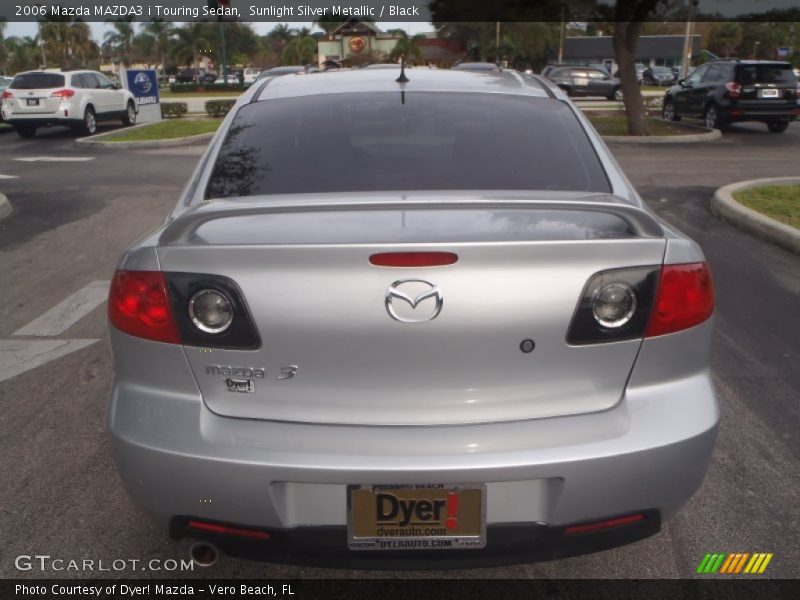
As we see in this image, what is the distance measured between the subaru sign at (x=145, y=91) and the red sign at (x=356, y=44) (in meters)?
42.5

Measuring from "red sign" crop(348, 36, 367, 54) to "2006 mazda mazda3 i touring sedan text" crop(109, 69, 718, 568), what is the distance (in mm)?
64371

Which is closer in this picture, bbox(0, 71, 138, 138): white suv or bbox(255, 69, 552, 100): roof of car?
bbox(255, 69, 552, 100): roof of car

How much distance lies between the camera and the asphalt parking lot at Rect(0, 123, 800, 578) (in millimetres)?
2760

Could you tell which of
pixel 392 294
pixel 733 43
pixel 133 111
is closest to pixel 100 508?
pixel 392 294

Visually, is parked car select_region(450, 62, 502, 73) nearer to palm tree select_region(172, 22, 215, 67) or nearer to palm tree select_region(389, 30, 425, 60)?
palm tree select_region(389, 30, 425, 60)

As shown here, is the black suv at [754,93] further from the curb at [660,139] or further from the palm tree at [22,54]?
the palm tree at [22,54]

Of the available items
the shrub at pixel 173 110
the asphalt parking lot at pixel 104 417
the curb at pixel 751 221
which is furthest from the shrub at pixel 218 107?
the curb at pixel 751 221

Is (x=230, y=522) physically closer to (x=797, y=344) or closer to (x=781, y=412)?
(x=781, y=412)

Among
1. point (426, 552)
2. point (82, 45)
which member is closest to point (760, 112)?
point (426, 552)

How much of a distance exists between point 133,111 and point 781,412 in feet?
71.3

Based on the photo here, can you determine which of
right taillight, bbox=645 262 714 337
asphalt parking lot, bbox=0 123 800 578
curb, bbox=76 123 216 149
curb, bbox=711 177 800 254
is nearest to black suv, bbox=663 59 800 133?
curb, bbox=711 177 800 254

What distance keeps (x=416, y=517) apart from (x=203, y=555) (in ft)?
3.09

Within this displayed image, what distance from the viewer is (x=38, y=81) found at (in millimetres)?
19281

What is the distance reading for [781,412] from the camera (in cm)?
384
